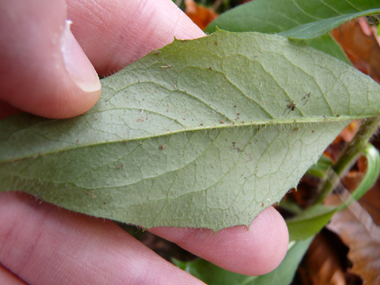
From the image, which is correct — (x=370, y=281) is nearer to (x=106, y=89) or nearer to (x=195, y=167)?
(x=195, y=167)

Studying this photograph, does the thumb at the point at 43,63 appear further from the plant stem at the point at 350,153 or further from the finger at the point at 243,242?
the plant stem at the point at 350,153

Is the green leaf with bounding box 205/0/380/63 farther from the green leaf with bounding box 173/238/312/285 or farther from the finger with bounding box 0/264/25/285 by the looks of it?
the finger with bounding box 0/264/25/285

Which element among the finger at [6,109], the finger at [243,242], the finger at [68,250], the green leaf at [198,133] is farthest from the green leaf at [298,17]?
the finger at [68,250]

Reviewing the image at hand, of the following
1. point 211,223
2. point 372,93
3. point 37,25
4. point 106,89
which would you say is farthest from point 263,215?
point 37,25

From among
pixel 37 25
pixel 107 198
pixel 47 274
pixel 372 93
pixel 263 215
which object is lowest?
pixel 47 274

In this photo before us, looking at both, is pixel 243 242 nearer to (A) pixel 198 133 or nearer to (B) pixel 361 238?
(A) pixel 198 133

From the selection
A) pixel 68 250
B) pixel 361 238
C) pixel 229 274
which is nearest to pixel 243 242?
pixel 229 274
